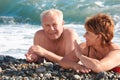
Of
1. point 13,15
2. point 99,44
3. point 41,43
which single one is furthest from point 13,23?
point 99,44

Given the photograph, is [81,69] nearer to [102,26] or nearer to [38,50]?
[102,26]

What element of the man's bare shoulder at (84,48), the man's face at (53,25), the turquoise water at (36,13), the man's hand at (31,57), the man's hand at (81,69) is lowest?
the turquoise water at (36,13)

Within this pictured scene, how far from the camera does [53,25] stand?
6.00 meters

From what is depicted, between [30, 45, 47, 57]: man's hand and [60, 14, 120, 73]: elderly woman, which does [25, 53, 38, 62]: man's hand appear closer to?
[30, 45, 47, 57]: man's hand

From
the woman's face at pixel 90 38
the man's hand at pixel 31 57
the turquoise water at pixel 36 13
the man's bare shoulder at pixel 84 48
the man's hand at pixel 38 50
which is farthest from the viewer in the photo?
the turquoise water at pixel 36 13

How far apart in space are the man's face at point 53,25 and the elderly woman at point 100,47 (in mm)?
823

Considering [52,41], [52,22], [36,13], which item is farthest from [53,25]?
[36,13]

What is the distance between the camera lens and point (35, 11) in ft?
60.7

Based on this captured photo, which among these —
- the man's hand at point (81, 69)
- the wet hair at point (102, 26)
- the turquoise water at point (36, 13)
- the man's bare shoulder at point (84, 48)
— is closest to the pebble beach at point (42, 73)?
the man's hand at point (81, 69)

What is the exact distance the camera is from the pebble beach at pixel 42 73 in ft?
16.4

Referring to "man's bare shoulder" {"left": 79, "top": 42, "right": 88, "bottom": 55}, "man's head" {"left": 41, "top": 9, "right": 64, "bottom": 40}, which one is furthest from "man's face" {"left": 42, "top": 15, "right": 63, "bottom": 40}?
"man's bare shoulder" {"left": 79, "top": 42, "right": 88, "bottom": 55}

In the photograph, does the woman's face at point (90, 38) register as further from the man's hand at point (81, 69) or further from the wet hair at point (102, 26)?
the man's hand at point (81, 69)

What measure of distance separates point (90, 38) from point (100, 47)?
219 mm

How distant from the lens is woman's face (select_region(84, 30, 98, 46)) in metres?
5.07
